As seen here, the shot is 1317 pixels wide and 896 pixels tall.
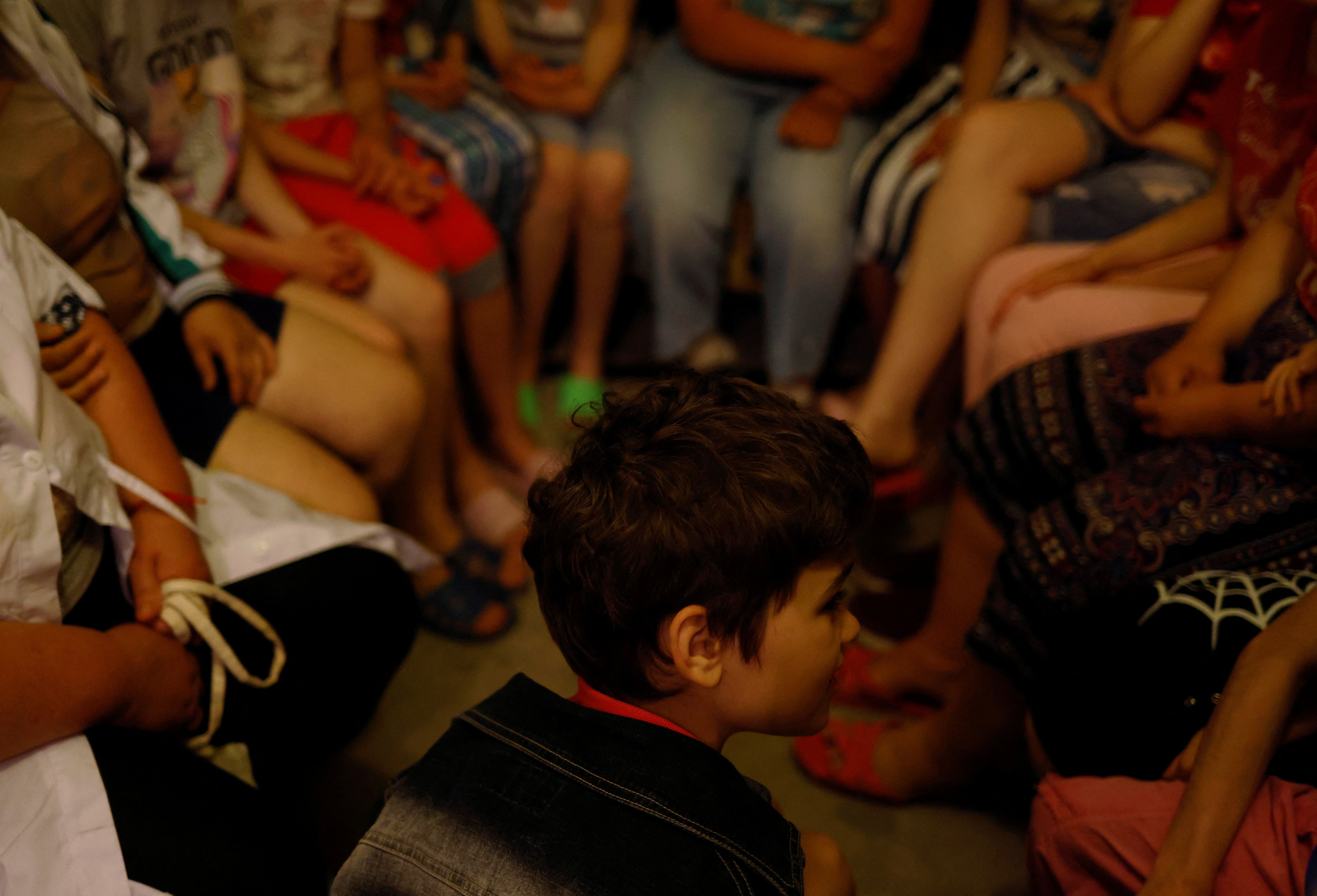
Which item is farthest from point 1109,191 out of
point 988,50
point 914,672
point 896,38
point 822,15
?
point 914,672

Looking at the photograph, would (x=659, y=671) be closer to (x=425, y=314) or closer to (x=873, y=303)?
(x=425, y=314)

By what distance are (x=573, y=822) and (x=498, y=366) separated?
3.67ft

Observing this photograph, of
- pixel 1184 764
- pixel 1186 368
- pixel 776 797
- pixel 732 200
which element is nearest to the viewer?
pixel 1184 764

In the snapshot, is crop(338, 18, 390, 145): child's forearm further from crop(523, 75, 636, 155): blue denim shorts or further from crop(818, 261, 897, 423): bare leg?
crop(818, 261, 897, 423): bare leg

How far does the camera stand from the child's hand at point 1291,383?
845 millimetres

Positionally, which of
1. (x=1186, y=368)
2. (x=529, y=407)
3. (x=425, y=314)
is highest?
(x=1186, y=368)

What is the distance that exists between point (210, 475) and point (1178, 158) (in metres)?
1.38

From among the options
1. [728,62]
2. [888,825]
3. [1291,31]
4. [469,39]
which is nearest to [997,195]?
[1291,31]

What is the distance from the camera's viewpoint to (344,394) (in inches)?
44.6

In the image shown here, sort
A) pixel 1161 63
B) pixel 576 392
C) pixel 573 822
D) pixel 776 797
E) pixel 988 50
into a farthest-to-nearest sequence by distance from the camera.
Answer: pixel 576 392
pixel 988 50
pixel 1161 63
pixel 776 797
pixel 573 822

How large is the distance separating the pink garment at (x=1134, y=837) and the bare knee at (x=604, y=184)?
1274 millimetres

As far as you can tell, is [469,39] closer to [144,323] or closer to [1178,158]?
[144,323]

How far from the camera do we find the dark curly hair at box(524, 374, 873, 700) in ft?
2.15

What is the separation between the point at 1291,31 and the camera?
1.09 metres
